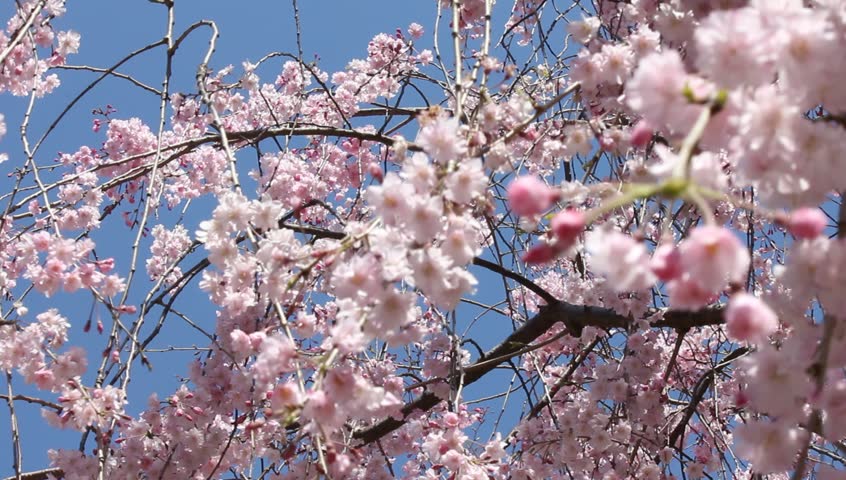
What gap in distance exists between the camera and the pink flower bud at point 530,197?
1023mm

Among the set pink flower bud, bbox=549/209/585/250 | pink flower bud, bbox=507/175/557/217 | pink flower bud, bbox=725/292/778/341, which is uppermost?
pink flower bud, bbox=507/175/557/217

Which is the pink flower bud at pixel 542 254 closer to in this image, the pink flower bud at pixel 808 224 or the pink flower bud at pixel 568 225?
the pink flower bud at pixel 568 225

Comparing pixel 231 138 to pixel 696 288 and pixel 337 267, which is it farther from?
pixel 696 288

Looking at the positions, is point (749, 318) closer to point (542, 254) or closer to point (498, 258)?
point (542, 254)

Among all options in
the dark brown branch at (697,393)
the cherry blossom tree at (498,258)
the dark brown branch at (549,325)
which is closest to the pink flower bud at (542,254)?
the cherry blossom tree at (498,258)

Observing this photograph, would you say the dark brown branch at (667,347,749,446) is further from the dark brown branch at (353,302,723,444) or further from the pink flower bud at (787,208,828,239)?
the pink flower bud at (787,208,828,239)

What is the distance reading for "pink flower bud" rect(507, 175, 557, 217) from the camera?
102 cm

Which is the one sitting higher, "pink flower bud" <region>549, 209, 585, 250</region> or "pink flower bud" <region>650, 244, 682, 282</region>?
"pink flower bud" <region>549, 209, 585, 250</region>

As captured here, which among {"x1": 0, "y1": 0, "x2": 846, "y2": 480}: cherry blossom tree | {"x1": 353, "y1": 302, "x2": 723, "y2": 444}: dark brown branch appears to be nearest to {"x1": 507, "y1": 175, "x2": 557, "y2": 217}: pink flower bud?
{"x1": 0, "y1": 0, "x2": 846, "y2": 480}: cherry blossom tree

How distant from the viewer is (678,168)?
36.2 inches

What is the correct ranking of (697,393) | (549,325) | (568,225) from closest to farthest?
(568,225) < (697,393) < (549,325)

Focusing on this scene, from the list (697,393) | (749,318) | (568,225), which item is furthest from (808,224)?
(697,393)

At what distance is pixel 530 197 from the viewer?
1029mm

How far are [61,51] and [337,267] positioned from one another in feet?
11.9
